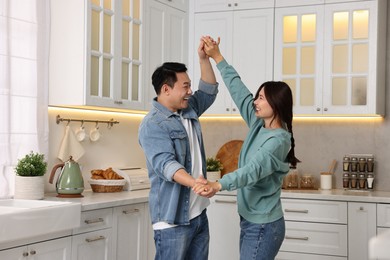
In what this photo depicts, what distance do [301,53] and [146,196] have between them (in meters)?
1.70

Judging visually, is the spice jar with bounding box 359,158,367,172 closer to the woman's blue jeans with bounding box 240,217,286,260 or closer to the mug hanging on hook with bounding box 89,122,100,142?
the mug hanging on hook with bounding box 89,122,100,142

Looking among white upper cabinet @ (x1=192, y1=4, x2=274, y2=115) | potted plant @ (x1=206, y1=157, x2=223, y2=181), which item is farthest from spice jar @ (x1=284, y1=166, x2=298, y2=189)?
white upper cabinet @ (x1=192, y1=4, x2=274, y2=115)

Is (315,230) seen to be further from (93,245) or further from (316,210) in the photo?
(93,245)

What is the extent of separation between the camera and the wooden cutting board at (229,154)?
5375 mm

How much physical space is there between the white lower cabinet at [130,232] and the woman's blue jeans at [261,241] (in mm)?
1274

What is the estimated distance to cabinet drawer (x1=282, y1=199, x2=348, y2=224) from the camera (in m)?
4.60

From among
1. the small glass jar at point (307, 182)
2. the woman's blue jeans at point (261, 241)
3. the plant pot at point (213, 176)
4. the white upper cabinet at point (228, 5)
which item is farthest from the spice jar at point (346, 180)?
the woman's blue jeans at point (261, 241)

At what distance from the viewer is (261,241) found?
2928 millimetres

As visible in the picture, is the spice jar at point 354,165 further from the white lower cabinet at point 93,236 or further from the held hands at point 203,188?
A: the held hands at point 203,188

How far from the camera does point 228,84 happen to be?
322 cm

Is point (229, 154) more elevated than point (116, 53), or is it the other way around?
point (116, 53)

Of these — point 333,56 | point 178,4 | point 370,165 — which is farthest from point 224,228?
point 178,4

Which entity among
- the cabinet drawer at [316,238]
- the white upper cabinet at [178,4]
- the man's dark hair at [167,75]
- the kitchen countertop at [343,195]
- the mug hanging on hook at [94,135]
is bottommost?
the cabinet drawer at [316,238]

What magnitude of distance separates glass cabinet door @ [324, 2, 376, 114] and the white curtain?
2.13m
